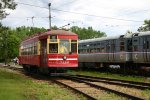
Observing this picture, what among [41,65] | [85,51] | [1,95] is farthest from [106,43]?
[1,95]

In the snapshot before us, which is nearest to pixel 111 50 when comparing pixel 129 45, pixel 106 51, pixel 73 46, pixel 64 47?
pixel 106 51

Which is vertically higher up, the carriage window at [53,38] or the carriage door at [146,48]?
the carriage window at [53,38]

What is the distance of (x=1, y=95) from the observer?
17656 millimetres

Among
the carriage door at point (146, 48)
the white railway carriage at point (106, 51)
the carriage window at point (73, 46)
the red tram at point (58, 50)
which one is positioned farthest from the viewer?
the white railway carriage at point (106, 51)

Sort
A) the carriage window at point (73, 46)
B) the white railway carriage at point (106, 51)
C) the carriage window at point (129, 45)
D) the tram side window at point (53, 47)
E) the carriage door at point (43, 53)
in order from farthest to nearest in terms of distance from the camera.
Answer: the white railway carriage at point (106, 51) → the carriage window at point (129, 45) → the carriage door at point (43, 53) → the carriage window at point (73, 46) → the tram side window at point (53, 47)

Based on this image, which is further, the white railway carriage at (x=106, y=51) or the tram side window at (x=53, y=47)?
the white railway carriage at (x=106, y=51)

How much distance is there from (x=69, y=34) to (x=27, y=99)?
1399 cm

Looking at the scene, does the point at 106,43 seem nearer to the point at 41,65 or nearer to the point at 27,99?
the point at 41,65

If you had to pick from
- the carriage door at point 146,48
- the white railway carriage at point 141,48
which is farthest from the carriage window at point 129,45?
the carriage door at point 146,48

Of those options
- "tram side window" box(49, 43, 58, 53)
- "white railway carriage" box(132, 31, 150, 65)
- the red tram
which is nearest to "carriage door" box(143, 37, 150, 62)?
"white railway carriage" box(132, 31, 150, 65)

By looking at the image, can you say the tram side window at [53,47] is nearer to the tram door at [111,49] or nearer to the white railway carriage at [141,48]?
the white railway carriage at [141,48]

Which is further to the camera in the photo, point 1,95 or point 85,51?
point 85,51

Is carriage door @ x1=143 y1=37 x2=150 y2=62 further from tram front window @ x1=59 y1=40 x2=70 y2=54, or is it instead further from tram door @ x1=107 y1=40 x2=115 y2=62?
tram front window @ x1=59 y1=40 x2=70 y2=54

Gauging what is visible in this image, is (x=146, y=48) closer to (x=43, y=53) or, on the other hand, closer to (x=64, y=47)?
(x=64, y=47)
